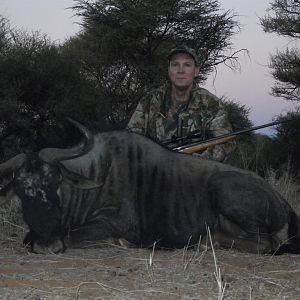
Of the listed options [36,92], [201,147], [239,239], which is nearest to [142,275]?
[239,239]

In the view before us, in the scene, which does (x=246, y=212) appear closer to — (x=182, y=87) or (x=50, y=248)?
(x=50, y=248)

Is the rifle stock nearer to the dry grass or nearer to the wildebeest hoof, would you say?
the dry grass

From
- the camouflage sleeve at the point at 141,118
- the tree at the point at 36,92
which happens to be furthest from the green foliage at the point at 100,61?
the camouflage sleeve at the point at 141,118

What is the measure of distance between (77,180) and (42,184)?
→ 27cm

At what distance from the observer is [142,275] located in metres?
3.16

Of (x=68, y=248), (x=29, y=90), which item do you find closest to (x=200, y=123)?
(x=68, y=248)

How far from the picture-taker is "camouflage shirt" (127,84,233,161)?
531 cm

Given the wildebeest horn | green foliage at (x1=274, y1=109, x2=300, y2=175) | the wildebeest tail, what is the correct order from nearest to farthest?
the wildebeest horn → the wildebeest tail → green foliage at (x1=274, y1=109, x2=300, y2=175)

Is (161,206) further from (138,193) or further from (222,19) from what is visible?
(222,19)

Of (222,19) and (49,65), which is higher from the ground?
(222,19)

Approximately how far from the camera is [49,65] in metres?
14.2

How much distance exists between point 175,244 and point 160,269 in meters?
0.93

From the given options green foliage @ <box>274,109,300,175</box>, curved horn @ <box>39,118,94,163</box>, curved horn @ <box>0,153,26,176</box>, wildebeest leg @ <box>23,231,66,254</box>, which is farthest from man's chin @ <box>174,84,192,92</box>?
green foliage @ <box>274,109,300,175</box>

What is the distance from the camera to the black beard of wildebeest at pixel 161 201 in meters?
4.14
